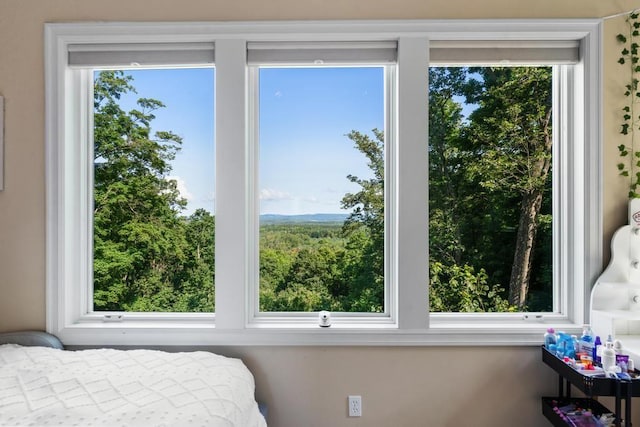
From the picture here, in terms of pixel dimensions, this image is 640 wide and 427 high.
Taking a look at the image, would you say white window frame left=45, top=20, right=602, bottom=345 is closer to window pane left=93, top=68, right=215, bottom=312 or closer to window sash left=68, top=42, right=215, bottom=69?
window sash left=68, top=42, right=215, bottom=69

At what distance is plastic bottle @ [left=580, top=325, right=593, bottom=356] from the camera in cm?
159

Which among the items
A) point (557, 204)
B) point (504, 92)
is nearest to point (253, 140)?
point (504, 92)

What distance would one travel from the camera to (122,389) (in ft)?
4.45

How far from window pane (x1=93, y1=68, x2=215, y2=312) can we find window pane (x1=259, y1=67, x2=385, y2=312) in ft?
1.11

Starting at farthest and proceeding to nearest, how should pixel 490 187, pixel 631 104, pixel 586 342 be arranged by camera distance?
1. pixel 490 187
2. pixel 631 104
3. pixel 586 342

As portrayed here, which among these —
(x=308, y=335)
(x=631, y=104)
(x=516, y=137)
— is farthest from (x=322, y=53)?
(x=631, y=104)

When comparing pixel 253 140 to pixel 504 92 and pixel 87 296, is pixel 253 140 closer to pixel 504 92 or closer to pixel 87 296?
pixel 87 296

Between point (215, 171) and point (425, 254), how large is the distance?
44.8 inches

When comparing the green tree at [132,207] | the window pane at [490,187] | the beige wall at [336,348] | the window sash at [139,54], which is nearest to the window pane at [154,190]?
the green tree at [132,207]

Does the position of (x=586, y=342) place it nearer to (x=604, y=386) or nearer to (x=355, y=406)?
(x=604, y=386)

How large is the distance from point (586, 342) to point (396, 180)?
1140 millimetres

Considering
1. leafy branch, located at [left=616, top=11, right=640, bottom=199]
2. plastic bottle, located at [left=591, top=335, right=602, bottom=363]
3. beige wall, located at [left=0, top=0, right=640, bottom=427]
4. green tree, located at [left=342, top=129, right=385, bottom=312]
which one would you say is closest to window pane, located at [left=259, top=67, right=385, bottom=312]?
green tree, located at [left=342, top=129, right=385, bottom=312]

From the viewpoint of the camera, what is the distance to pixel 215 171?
181cm

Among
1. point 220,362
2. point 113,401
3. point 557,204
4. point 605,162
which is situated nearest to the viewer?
point 113,401
